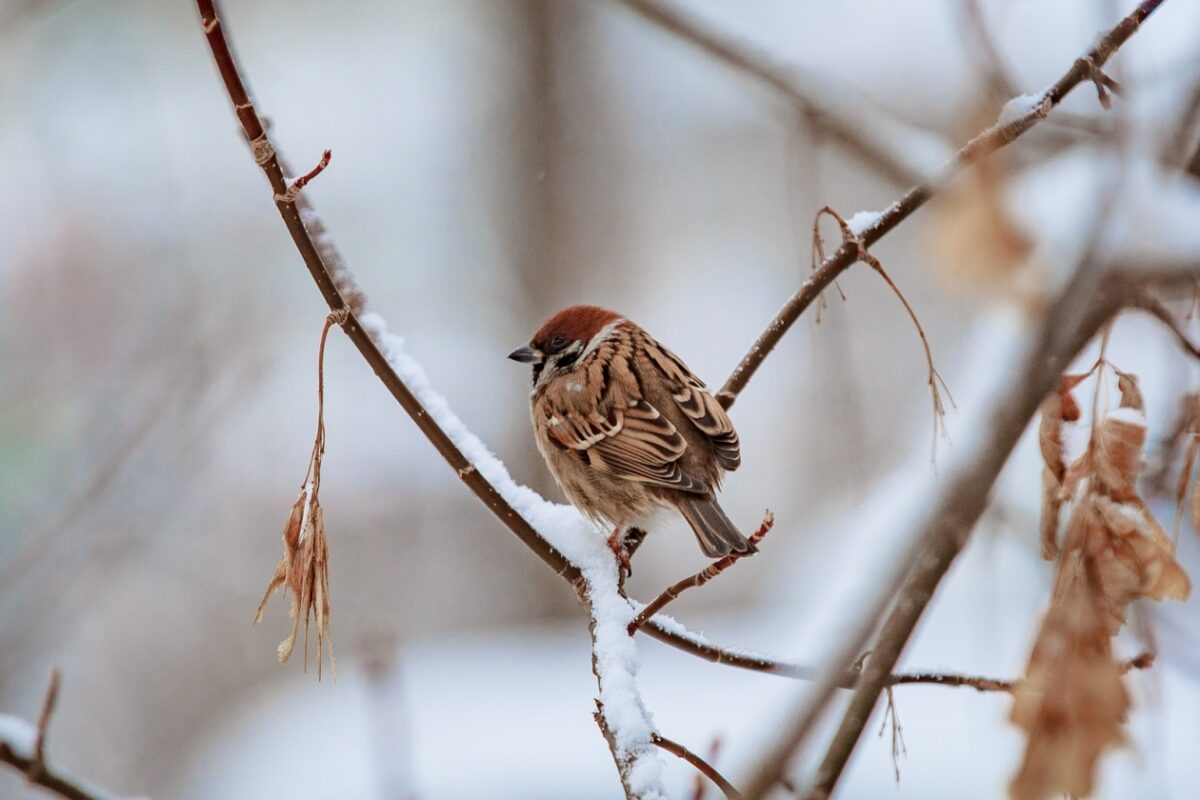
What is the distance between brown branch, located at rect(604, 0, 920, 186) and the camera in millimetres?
3102

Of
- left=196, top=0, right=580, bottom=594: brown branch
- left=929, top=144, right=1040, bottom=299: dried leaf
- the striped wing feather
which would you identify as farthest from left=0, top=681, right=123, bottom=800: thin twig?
the striped wing feather

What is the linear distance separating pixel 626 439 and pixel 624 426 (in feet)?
0.14

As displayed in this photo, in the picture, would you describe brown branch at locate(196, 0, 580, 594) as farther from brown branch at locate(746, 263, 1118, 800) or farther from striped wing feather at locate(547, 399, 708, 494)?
brown branch at locate(746, 263, 1118, 800)

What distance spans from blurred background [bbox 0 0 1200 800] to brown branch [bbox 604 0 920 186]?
39cm

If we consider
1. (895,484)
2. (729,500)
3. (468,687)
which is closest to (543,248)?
(729,500)

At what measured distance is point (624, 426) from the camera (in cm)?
262

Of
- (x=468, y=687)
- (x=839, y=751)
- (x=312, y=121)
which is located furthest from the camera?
(x=312, y=121)

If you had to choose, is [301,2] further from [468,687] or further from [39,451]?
[468,687]

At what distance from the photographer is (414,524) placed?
789cm

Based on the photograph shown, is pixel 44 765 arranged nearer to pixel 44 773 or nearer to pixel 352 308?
pixel 44 773

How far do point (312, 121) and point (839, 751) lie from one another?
8.93 meters

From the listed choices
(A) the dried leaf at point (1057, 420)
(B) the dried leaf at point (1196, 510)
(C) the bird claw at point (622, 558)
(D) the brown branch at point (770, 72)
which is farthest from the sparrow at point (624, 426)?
(B) the dried leaf at point (1196, 510)

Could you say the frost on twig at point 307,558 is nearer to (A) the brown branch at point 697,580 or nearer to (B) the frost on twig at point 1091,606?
(A) the brown branch at point 697,580

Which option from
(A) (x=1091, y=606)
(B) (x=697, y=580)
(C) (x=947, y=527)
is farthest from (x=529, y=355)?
(C) (x=947, y=527)
